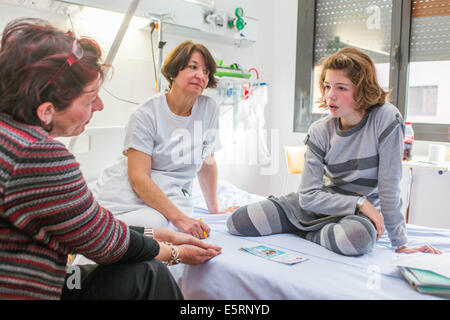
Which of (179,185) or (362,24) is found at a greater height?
(362,24)

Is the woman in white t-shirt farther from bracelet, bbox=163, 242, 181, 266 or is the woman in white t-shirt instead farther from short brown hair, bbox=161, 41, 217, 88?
bracelet, bbox=163, 242, 181, 266

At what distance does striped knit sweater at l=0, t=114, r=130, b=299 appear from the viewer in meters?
0.78

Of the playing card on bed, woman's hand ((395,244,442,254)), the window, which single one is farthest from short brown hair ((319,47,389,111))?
the window

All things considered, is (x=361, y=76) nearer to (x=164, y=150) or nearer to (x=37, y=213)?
(x=164, y=150)

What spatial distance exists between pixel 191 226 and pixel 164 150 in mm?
405

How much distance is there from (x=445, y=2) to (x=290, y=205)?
2.30m

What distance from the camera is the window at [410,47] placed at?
9.71 feet

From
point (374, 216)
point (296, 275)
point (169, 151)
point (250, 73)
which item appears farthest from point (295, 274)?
point (250, 73)

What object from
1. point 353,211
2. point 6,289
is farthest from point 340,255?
point 6,289

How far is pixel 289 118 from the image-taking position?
367 cm

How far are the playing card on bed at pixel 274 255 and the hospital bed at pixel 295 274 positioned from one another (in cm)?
3

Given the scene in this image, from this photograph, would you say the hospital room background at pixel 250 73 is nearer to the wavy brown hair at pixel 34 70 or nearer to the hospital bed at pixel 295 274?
the hospital bed at pixel 295 274

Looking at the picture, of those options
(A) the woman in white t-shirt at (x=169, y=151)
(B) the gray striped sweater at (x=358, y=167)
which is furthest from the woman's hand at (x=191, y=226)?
(B) the gray striped sweater at (x=358, y=167)

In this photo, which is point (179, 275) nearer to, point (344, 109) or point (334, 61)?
point (344, 109)
